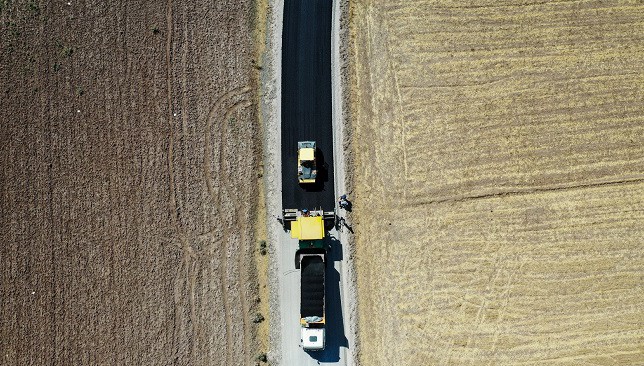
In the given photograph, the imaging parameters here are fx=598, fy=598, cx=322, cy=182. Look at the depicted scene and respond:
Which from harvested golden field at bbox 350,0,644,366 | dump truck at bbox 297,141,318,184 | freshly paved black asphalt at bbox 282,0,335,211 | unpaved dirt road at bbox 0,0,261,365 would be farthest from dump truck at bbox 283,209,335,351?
unpaved dirt road at bbox 0,0,261,365

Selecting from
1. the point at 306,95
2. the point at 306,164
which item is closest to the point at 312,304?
the point at 306,164

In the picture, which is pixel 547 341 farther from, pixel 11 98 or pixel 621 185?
pixel 11 98

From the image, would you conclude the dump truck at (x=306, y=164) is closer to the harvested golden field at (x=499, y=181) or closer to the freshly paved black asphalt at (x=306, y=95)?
the freshly paved black asphalt at (x=306, y=95)

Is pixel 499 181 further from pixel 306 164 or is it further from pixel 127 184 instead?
pixel 127 184

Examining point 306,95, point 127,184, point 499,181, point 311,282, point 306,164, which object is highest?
point 306,95

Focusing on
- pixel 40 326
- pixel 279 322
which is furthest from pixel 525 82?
pixel 40 326

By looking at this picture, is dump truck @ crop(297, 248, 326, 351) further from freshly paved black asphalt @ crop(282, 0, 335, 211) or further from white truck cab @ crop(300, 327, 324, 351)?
freshly paved black asphalt @ crop(282, 0, 335, 211)

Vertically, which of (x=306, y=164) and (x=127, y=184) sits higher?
(x=306, y=164)
